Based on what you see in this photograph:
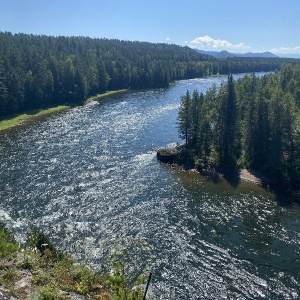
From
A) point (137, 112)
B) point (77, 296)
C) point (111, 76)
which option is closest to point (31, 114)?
point (137, 112)

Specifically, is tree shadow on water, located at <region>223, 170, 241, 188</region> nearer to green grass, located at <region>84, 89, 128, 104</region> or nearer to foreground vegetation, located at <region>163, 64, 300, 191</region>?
foreground vegetation, located at <region>163, 64, 300, 191</region>

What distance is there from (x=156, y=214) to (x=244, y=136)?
34011mm

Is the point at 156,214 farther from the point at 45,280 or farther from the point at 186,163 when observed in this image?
the point at 45,280

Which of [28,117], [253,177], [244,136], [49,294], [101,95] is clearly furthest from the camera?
[101,95]

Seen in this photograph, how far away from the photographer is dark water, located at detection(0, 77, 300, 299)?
124 feet

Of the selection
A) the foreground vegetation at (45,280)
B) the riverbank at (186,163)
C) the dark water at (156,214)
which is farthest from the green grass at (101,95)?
the foreground vegetation at (45,280)

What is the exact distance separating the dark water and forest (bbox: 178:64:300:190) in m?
7.06

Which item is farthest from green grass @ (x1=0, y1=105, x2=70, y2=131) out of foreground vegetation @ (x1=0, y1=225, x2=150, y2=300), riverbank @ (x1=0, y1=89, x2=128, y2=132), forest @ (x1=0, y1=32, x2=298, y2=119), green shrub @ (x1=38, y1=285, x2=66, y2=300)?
green shrub @ (x1=38, y1=285, x2=66, y2=300)

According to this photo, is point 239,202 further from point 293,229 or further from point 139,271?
point 139,271

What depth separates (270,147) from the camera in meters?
68.3

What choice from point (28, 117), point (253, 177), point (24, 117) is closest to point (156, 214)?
point (253, 177)

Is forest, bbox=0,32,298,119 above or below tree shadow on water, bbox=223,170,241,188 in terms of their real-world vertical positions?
above

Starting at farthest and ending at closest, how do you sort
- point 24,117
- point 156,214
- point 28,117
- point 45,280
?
point 28,117
point 24,117
point 156,214
point 45,280

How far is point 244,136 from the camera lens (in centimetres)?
7588
